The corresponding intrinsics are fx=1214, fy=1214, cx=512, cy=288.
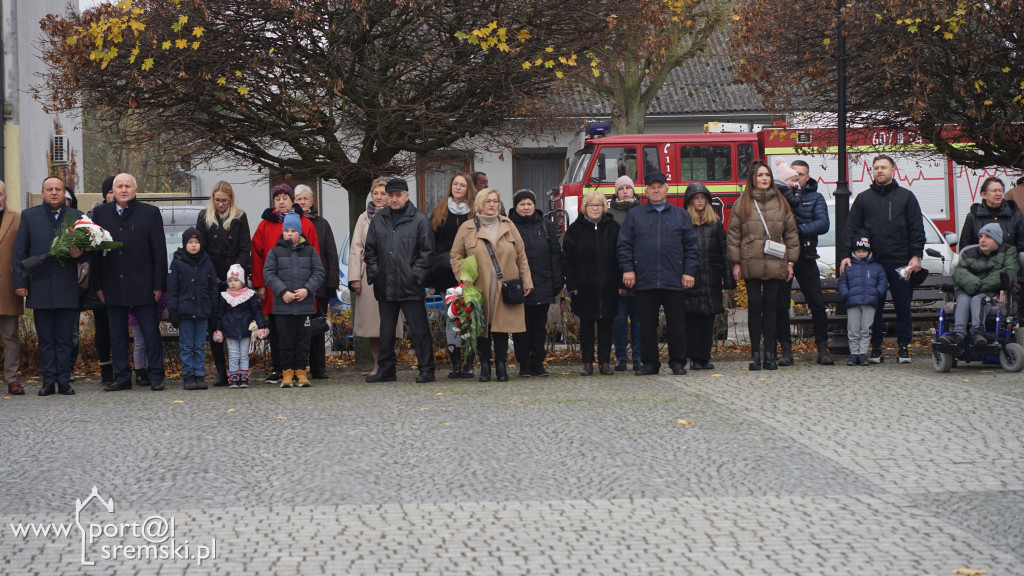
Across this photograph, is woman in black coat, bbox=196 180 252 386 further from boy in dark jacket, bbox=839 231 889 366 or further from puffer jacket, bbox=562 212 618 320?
boy in dark jacket, bbox=839 231 889 366

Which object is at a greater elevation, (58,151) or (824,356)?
(58,151)

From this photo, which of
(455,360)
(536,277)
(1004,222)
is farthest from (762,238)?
(455,360)

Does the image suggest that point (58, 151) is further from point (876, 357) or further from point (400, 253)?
point (876, 357)

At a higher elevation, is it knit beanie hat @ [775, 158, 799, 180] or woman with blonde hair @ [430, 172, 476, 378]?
knit beanie hat @ [775, 158, 799, 180]

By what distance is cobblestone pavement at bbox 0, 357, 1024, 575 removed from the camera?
519 centimetres

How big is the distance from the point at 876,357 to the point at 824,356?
0.58 metres

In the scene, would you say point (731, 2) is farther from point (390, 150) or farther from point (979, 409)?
point (979, 409)

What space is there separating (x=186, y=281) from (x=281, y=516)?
547 cm

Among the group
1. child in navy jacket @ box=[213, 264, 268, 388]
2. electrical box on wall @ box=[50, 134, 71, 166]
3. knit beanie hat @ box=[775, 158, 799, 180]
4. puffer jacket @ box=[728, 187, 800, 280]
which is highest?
electrical box on wall @ box=[50, 134, 71, 166]

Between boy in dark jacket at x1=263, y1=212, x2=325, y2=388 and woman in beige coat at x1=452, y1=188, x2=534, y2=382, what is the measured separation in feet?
4.36

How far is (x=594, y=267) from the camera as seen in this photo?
11.5 metres

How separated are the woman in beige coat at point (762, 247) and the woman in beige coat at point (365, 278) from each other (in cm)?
339

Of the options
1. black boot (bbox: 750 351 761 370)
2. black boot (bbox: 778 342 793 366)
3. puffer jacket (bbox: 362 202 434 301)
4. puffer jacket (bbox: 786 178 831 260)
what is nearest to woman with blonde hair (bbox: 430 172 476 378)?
puffer jacket (bbox: 362 202 434 301)

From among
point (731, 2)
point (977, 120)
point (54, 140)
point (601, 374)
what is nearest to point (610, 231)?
point (601, 374)
